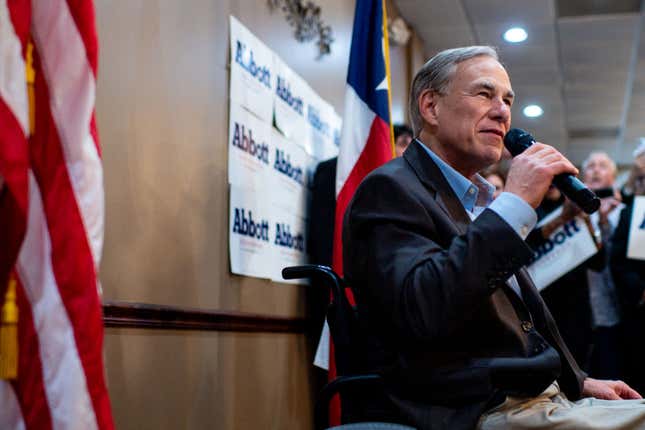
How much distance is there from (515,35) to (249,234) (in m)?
3.59

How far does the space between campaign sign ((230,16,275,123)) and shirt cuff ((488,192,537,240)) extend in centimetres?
141

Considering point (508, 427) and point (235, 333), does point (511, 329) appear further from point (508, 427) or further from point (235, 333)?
point (235, 333)

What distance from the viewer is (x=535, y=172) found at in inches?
55.7

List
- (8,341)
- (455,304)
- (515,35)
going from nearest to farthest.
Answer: (8,341) < (455,304) < (515,35)

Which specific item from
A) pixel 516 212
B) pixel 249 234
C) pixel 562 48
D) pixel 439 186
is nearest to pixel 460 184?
pixel 439 186

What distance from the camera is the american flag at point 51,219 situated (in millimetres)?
1197

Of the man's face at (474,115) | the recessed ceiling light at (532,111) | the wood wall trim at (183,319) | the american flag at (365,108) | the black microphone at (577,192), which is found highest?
the recessed ceiling light at (532,111)

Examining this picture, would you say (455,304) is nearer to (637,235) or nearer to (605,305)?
(637,235)

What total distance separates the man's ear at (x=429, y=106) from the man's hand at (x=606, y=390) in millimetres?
642

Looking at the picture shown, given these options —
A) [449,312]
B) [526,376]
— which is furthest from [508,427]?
[449,312]

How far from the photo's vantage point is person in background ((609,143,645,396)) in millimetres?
3842

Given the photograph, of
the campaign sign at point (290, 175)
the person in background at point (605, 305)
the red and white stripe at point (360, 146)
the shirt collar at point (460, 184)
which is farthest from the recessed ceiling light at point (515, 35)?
the shirt collar at point (460, 184)

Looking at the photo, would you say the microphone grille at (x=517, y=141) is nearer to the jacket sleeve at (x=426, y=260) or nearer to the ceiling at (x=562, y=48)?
the jacket sleeve at (x=426, y=260)

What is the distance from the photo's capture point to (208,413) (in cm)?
235
